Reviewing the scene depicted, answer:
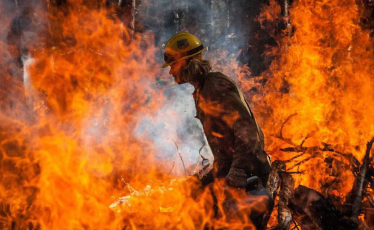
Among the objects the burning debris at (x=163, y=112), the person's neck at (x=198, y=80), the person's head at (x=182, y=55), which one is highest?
the person's head at (x=182, y=55)

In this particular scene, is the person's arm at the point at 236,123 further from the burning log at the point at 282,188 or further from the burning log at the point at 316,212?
the burning log at the point at 282,188

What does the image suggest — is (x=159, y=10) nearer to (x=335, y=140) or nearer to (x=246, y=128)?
(x=335, y=140)

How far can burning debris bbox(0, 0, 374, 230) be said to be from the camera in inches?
158

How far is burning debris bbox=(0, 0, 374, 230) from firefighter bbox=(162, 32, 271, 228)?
0.20m

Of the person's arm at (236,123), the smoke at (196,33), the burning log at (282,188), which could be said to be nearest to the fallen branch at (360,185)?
the burning log at (282,188)

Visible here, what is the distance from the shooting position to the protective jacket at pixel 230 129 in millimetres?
2826

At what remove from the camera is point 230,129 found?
321cm

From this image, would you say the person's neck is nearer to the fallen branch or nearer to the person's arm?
the person's arm

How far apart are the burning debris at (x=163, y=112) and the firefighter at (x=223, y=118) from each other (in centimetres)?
20

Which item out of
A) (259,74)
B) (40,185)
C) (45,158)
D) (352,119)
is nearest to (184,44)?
(40,185)

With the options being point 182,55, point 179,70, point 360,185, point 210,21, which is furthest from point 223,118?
point 210,21

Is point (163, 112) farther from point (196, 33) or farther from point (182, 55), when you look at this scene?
point (182, 55)

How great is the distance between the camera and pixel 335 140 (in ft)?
22.8

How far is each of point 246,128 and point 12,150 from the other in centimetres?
648
